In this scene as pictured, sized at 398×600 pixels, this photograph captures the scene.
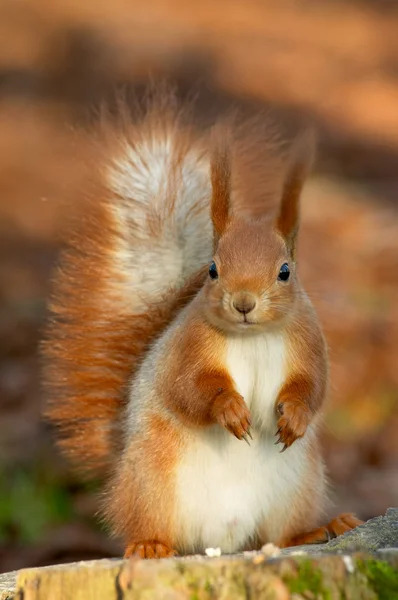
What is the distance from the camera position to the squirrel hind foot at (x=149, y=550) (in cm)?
229

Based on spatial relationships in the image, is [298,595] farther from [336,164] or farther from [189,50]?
[189,50]

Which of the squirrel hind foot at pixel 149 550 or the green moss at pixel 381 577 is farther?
the squirrel hind foot at pixel 149 550

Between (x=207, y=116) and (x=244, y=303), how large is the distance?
3.69 meters

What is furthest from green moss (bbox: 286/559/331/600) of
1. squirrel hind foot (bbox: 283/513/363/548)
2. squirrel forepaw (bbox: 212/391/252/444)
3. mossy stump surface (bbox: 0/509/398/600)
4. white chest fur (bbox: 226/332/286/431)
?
squirrel hind foot (bbox: 283/513/363/548)

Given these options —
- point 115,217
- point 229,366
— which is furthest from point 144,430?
point 115,217

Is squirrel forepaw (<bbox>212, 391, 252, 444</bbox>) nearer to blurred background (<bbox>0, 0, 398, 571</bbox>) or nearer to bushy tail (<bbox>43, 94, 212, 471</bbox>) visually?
bushy tail (<bbox>43, 94, 212, 471</bbox>)

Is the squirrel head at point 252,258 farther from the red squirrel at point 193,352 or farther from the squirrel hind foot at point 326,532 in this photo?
the squirrel hind foot at point 326,532

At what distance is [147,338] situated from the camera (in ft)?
8.80

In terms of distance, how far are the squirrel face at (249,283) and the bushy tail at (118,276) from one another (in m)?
0.43

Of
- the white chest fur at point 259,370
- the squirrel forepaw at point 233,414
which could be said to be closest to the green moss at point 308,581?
the squirrel forepaw at point 233,414

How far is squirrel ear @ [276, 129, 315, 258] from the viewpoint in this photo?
228 centimetres

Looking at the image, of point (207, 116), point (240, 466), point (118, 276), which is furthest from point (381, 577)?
point (207, 116)

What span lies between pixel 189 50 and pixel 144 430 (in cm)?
645

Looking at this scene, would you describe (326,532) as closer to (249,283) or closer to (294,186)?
(249,283)
